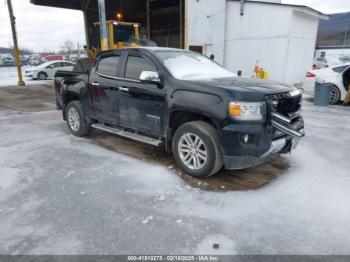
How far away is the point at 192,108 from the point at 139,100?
108 cm

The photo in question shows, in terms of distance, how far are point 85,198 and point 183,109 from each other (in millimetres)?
1701

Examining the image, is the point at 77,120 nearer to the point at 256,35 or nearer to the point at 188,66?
the point at 188,66

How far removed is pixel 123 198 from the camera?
341cm

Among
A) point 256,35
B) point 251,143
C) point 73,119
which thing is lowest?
point 73,119

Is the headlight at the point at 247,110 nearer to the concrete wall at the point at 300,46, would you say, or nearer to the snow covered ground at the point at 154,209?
the snow covered ground at the point at 154,209

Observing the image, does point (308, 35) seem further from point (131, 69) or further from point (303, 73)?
point (131, 69)

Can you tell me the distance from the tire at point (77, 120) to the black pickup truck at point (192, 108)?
278 millimetres

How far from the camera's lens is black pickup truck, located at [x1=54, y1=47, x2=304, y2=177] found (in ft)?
11.3

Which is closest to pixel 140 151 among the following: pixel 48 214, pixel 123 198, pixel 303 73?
pixel 123 198

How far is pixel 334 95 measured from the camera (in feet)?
31.5

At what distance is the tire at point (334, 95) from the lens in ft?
31.1

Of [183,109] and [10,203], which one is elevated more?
[183,109]

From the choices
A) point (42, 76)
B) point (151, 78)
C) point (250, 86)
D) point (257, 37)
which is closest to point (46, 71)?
point (42, 76)

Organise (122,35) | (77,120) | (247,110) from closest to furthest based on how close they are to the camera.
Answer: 1. (247,110)
2. (77,120)
3. (122,35)
